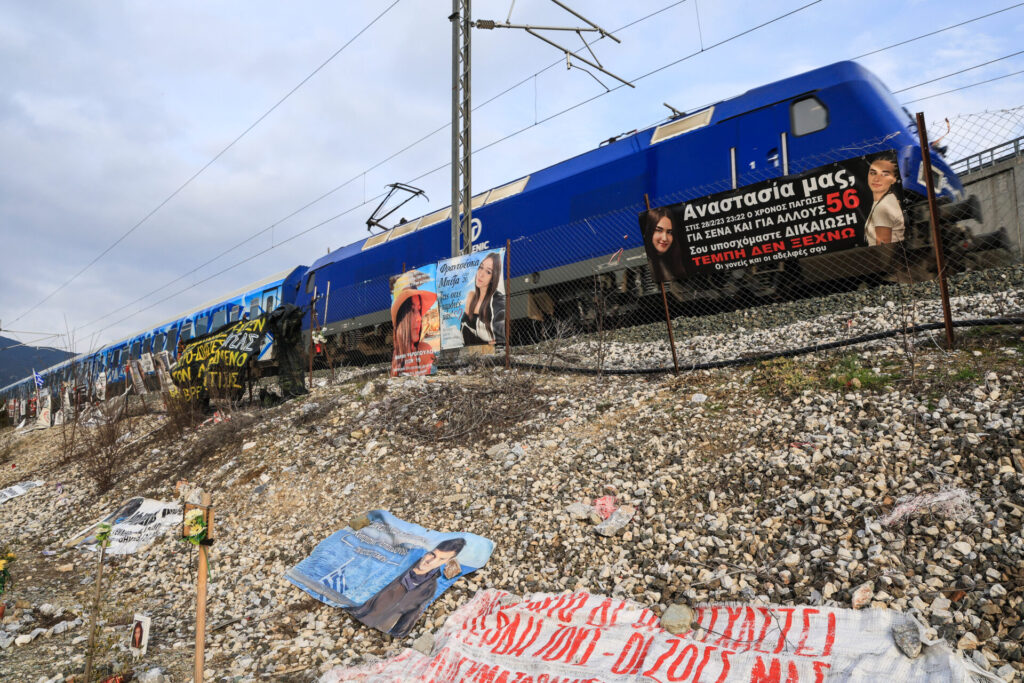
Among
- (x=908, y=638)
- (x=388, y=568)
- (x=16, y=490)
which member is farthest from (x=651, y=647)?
(x=16, y=490)

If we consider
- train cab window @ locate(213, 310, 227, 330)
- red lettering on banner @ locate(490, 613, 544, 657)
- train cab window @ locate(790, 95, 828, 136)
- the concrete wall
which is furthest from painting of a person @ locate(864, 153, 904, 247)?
train cab window @ locate(213, 310, 227, 330)

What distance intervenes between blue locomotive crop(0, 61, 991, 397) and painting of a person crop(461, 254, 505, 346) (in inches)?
80.4

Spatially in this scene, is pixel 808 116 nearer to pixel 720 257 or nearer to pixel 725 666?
pixel 720 257

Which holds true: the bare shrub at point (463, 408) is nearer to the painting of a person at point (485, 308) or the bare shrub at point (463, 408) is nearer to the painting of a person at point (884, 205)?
the painting of a person at point (485, 308)

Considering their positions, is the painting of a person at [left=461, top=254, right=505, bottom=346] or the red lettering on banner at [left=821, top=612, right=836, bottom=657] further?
the painting of a person at [left=461, top=254, right=505, bottom=346]

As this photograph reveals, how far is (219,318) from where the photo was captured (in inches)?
733

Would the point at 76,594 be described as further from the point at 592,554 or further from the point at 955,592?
the point at 955,592

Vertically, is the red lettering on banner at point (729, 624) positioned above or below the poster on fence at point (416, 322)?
below

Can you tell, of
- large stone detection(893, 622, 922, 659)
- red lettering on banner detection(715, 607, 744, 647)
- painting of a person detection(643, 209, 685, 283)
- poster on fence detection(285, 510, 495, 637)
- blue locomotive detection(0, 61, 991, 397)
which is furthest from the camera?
blue locomotive detection(0, 61, 991, 397)

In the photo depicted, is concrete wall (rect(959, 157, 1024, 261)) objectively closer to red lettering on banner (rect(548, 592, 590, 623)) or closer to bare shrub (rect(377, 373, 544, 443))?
bare shrub (rect(377, 373, 544, 443))

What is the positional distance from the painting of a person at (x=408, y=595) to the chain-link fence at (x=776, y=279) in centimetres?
342

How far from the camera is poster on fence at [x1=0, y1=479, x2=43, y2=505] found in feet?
29.9

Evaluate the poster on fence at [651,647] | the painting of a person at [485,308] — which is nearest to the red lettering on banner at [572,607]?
the poster on fence at [651,647]

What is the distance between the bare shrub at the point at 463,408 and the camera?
5.89 m
